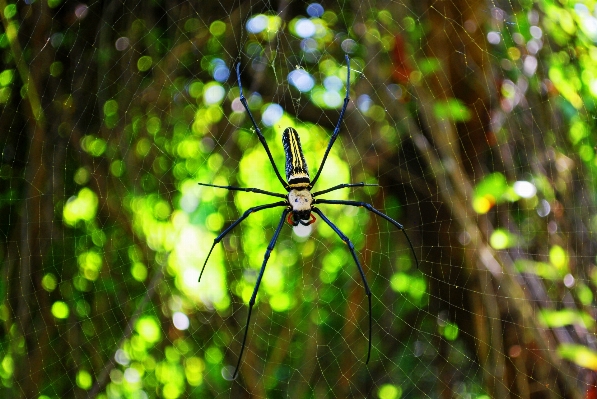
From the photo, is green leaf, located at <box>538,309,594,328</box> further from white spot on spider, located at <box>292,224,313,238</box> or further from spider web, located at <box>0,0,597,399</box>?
white spot on spider, located at <box>292,224,313,238</box>

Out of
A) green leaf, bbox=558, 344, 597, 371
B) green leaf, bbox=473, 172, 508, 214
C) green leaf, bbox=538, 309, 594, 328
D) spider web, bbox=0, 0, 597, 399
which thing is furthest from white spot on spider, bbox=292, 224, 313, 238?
green leaf, bbox=558, 344, 597, 371

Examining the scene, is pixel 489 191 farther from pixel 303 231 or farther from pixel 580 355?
pixel 303 231

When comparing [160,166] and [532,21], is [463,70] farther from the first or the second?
[160,166]

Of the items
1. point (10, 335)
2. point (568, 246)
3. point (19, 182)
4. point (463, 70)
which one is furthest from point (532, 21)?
point (10, 335)

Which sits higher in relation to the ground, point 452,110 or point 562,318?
point 452,110

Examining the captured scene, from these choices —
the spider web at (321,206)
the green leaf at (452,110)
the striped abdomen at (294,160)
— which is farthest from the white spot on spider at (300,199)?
the green leaf at (452,110)

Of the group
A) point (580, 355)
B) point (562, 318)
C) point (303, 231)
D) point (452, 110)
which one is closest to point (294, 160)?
point (452, 110)
